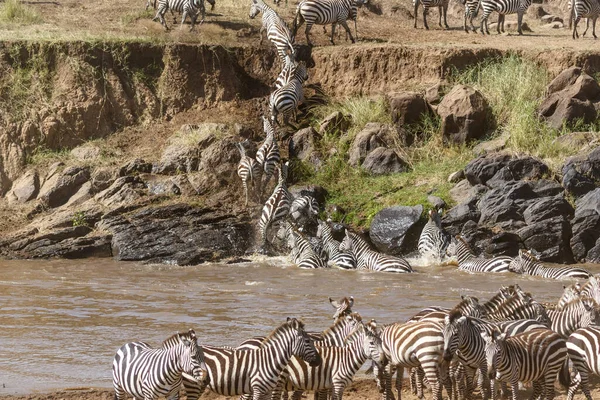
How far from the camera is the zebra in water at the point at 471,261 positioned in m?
17.6

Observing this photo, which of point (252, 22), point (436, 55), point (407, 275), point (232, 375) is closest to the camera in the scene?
point (232, 375)

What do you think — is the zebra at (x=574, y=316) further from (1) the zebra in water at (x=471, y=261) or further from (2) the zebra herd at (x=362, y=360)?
(1) the zebra in water at (x=471, y=261)

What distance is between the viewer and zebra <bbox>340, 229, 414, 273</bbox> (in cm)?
1783

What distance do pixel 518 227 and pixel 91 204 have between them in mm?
8619

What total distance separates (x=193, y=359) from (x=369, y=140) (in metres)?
14.2

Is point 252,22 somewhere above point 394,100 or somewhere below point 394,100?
above

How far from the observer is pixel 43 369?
11344 millimetres

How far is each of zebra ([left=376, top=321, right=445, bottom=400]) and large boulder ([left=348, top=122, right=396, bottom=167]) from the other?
41.1 ft

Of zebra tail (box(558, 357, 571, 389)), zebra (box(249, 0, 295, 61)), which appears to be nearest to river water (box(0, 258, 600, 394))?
zebra tail (box(558, 357, 571, 389))

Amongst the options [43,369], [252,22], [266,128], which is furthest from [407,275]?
[252,22]

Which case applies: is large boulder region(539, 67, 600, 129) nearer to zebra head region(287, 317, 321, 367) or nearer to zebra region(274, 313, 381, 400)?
zebra region(274, 313, 381, 400)

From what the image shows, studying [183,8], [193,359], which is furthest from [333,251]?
[193,359]

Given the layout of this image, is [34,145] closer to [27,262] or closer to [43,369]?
[27,262]

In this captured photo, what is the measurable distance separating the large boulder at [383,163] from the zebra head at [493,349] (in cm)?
1263
